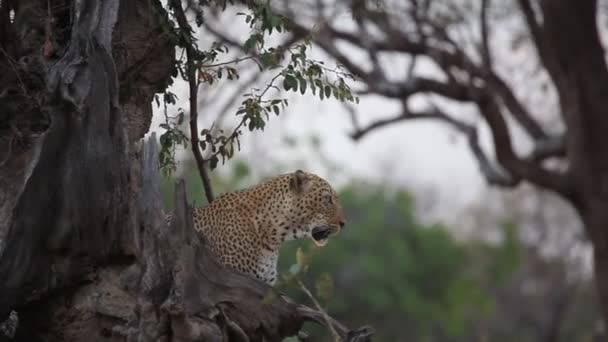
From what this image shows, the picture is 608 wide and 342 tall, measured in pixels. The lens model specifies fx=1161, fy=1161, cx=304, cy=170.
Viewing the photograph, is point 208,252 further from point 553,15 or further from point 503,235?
point 503,235

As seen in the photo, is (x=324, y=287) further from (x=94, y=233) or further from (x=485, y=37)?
(x=485, y=37)

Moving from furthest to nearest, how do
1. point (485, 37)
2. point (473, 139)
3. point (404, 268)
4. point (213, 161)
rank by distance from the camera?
point (404, 268)
point (473, 139)
point (485, 37)
point (213, 161)

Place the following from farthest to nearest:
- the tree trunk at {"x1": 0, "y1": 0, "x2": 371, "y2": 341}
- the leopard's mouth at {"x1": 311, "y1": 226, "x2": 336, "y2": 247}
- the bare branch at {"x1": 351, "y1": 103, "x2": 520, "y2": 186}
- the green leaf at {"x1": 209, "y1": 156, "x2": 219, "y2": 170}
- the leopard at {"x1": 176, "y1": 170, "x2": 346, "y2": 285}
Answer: the bare branch at {"x1": 351, "y1": 103, "x2": 520, "y2": 186}
the leopard's mouth at {"x1": 311, "y1": 226, "x2": 336, "y2": 247}
the leopard at {"x1": 176, "y1": 170, "x2": 346, "y2": 285}
the green leaf at {"x1": 209, "y1": 156, "x2": 219, "y2": 170}
the tree trunk at {"x1": 0, "y1": 0, "x2": 371, "y2": 341}

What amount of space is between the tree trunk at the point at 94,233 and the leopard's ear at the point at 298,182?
1.78 meters

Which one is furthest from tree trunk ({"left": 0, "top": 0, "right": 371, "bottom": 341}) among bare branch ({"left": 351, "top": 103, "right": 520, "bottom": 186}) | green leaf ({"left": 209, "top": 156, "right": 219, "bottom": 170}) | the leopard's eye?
bare branch ({"left": 351, "top": 103, "right": 520, "bottom": 186})

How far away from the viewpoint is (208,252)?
7.24 m

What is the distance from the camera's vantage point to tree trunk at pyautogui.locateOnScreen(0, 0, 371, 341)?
6.81 meters

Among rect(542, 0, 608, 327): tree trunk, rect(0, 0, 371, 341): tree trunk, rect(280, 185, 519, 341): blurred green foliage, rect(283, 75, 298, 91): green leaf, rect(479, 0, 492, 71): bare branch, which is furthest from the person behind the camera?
rect(280, 185, 519, 341): blurred green foliage

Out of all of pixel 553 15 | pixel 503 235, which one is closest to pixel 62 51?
pixel 553 15

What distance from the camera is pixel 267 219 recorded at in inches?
352

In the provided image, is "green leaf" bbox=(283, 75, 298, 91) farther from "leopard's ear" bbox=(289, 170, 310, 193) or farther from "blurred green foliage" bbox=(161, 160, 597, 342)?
"blurred green foliage" bbox=(161, 160, 597, 342)

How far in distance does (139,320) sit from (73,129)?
1196 millimetres

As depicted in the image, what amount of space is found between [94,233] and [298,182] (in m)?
2.46

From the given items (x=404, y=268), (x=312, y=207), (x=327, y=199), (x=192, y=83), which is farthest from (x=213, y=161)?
(x=404, y=268)
